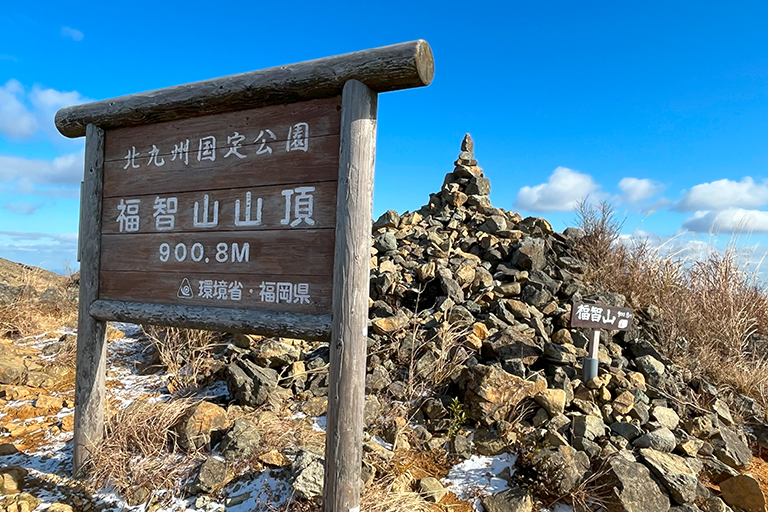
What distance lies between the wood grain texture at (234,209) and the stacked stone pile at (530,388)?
1886 mm

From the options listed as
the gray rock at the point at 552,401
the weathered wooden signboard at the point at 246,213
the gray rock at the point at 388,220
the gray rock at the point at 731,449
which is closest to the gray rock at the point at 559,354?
the gray rock at the point at 552,401

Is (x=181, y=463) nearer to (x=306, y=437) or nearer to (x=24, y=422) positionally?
(x=306, y=437)

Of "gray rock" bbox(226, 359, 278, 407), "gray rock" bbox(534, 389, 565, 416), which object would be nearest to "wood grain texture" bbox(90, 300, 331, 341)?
"gray rock" bbox(226, 359, 278, 407)

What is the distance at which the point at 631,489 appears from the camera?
3590 mm

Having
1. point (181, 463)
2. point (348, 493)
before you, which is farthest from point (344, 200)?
point (181, 463)

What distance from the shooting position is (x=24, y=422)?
16.2 ft

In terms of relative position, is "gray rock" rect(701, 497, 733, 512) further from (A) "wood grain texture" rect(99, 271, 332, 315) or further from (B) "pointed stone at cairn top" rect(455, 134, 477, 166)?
(B) "pointed stone at cairn top" rect(455, 134, 477, 166)

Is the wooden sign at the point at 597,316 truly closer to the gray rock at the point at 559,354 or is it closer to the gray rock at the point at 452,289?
the gray rock at the point at 559,354

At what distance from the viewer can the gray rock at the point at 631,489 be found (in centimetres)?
353

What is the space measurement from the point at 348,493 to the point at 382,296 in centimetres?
365

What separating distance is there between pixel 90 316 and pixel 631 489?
15.3ft

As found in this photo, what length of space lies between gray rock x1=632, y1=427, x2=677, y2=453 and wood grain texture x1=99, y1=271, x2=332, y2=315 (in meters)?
3.16

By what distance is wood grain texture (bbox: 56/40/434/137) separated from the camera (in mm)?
2902

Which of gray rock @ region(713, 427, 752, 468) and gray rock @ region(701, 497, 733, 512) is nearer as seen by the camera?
gray rock @ region(701, 497, 733, 512)
